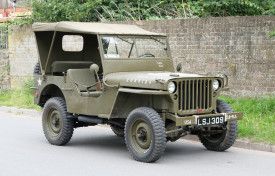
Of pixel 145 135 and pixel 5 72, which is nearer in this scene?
pixel 145 135

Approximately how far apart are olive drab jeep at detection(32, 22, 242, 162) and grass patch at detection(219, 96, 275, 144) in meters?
0.93

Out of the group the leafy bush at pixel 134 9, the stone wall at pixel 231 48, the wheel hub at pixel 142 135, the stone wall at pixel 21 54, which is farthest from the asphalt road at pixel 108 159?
the stone wall at pixel 21 54

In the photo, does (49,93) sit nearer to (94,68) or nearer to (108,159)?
(94,68)

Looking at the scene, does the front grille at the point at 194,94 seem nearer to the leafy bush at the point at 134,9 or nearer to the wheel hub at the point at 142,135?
the wheel hub at the point at 142,135

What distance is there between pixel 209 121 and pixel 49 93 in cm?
353

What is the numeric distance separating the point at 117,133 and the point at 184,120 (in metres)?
2.83

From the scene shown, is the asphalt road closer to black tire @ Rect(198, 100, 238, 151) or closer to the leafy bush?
black tire @ Rect(198, 100, 238, 151)

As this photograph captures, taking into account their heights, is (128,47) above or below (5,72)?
above

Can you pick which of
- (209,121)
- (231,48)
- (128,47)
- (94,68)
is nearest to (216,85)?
(209,121)

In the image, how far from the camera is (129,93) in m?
7.81

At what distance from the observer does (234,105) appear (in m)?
10.8

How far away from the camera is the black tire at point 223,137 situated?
786 centimetres

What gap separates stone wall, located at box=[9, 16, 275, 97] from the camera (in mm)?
10953

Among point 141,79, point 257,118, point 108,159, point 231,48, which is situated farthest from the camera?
point 231,48
